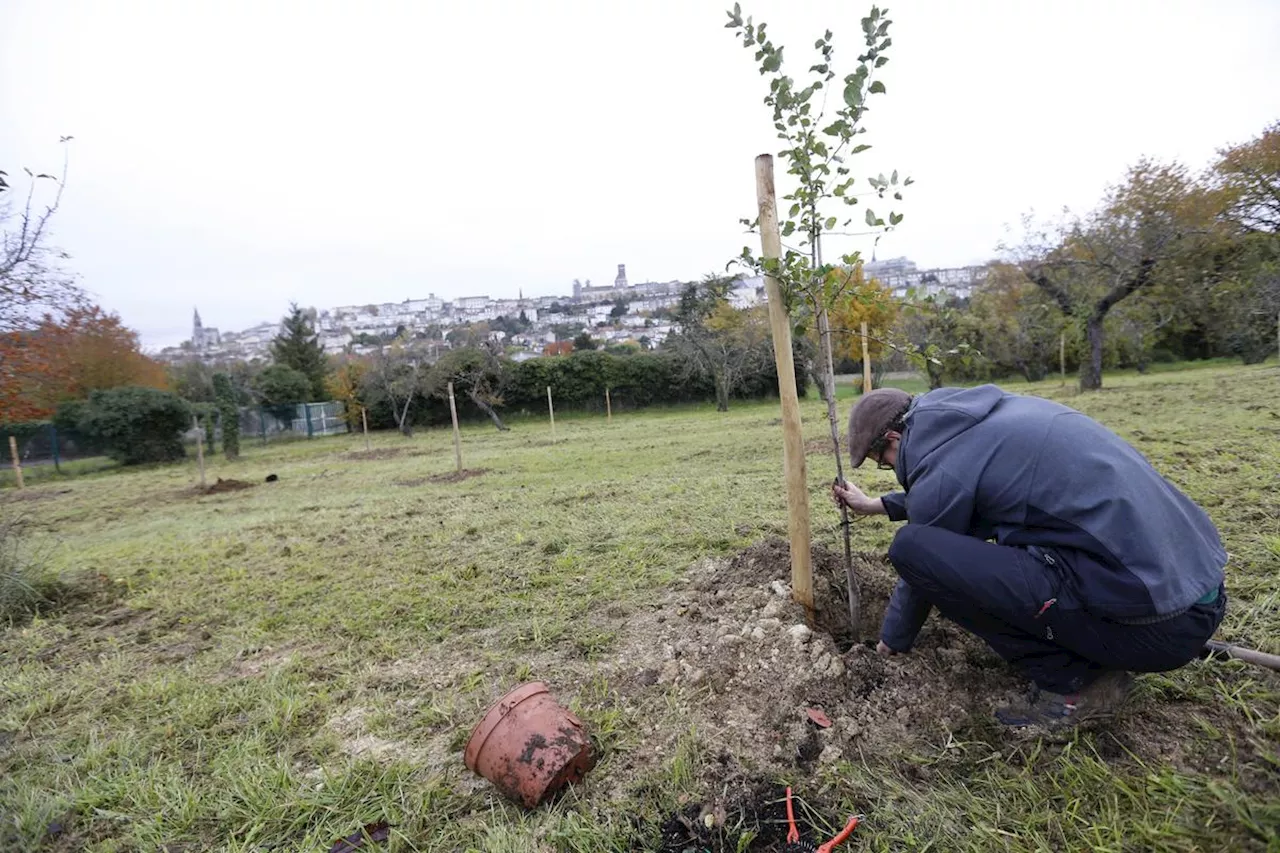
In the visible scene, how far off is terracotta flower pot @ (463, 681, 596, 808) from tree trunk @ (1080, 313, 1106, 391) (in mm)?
17326

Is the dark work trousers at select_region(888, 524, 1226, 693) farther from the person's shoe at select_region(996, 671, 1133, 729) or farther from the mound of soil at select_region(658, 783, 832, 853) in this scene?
the mound of soil at select_region(658, 783, 832, 853)

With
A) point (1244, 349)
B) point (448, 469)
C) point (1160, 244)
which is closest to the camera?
point (448, 469)

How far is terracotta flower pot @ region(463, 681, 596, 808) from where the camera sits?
1935 mm

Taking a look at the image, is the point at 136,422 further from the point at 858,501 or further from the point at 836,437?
the point at 858,501

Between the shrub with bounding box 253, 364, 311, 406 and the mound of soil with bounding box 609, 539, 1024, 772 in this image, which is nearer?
the mound of soil with bounding box 609, 539, 1024, 772

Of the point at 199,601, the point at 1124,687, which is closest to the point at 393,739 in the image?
the point at 1124,687

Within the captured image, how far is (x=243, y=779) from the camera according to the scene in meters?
2.21

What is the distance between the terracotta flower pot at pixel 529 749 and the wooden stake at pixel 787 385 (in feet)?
4.02

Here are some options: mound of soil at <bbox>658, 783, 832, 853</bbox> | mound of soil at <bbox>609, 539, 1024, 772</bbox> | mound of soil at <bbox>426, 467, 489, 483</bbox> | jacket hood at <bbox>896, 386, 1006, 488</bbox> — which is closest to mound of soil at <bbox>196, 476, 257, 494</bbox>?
mound of soil at <bbox>426, 467, 489, 483</bbox>

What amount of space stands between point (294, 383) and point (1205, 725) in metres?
32.8

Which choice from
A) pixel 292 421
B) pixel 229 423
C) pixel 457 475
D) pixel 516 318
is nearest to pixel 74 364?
pixel 229 423

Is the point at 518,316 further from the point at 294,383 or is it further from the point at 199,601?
the point at 199,601

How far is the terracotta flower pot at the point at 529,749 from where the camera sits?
1.93 m

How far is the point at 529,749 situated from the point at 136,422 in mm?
22257
